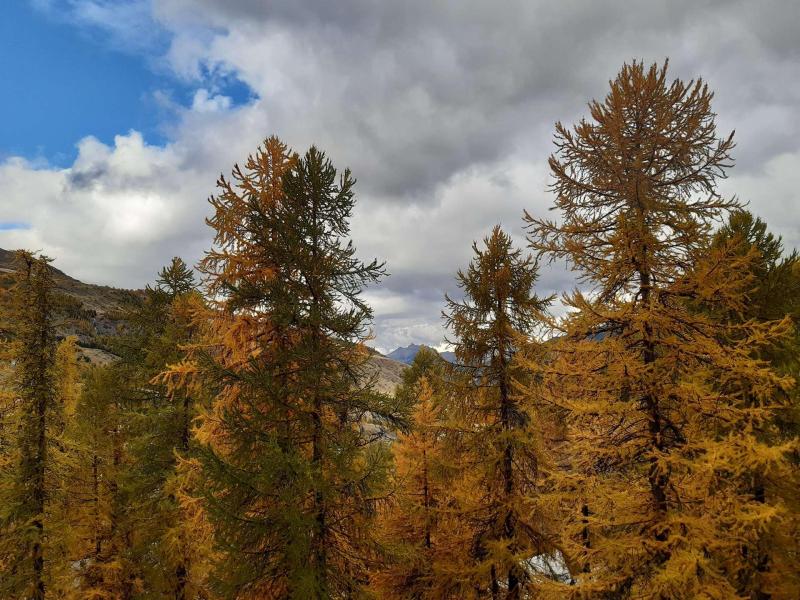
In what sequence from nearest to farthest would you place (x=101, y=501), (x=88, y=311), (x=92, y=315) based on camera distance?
(x=101, y=501), (x=92, y=315), (x=88, y=311)

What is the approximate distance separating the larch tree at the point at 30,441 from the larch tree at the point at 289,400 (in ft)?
22.4

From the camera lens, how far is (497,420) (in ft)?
41.3

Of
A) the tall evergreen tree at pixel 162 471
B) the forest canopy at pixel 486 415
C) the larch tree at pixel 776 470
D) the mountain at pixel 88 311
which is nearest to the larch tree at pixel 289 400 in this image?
the forest canopy at pixel 486 415

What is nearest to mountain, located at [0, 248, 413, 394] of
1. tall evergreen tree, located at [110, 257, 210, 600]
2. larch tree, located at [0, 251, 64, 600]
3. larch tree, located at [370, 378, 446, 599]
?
larch tree, located at [0, 251, 64, 600]

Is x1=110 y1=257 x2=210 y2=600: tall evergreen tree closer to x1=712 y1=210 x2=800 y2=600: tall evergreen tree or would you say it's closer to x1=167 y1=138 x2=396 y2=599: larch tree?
x1=167 y1=138 x2=396 y2=599: larch tree

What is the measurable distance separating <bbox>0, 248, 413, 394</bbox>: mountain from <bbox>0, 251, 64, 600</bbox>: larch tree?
1.69 ft

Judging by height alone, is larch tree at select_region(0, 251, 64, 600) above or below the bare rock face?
below

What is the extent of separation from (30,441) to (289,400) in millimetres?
9781

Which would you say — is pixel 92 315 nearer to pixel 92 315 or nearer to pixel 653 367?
pixel 92 315

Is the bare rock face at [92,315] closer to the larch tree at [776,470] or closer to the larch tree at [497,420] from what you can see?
the larch tree at [497,420]

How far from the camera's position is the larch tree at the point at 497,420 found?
38.7 ft

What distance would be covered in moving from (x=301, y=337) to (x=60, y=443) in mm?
10236

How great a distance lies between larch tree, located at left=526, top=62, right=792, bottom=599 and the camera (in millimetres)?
6969

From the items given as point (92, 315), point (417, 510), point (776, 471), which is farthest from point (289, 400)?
point (92, 315)
